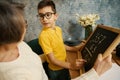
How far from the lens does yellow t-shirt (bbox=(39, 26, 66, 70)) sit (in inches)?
57.4

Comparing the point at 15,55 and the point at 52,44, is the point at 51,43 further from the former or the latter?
the point at 15,55

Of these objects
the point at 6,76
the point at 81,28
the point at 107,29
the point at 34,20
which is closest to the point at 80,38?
the point at 81,28

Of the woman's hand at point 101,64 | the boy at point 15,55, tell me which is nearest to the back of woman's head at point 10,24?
the boy at point 15,55

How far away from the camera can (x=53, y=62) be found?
1442mm

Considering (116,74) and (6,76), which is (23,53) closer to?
(6,76)

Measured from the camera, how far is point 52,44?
59.1 inches

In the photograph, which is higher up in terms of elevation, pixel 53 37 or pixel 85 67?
pixel 53 37

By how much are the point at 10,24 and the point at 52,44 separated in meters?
0.83

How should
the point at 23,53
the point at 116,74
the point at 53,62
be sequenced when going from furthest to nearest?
the point at 53,62
the point at 116,74
the point at 23,53

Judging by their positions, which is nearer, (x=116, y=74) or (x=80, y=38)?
(x=116, y=74)

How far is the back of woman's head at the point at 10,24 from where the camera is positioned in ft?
2.24

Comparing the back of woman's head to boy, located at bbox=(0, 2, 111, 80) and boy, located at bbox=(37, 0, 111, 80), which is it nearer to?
boy, located at bbox=(0, 2, 111, 80)

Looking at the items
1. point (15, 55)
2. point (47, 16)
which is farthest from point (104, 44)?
point (47, 16)

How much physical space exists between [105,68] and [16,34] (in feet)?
1.72
